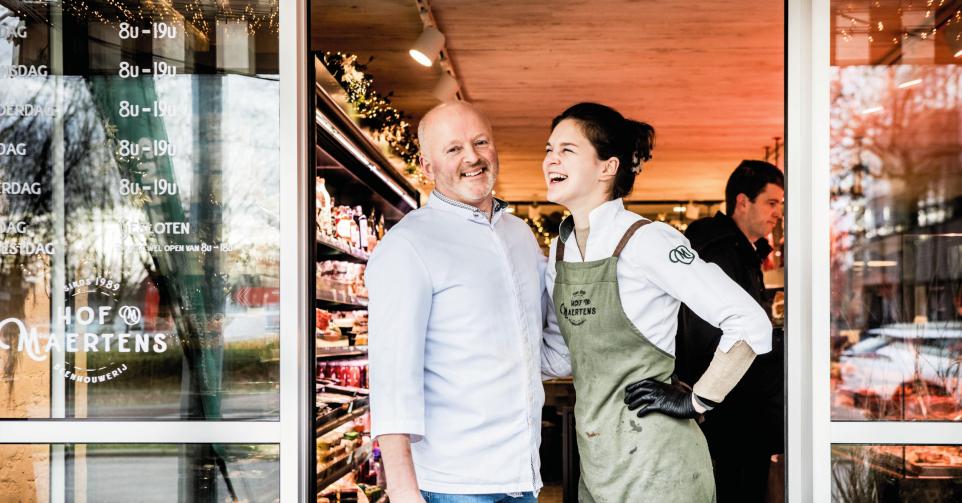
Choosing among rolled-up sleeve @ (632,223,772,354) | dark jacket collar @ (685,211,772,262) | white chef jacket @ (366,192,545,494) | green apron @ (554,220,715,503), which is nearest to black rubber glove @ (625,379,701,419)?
green apron @ (554,220,715,503)

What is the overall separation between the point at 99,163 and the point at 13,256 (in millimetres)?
412

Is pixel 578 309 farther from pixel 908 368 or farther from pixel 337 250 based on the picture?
pixel 337 250

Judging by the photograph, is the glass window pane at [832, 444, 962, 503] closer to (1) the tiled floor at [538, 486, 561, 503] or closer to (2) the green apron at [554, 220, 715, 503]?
(2) the green apron at [554, 220, 715, 503]

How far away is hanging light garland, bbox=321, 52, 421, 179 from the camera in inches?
199

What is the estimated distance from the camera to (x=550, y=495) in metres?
6.41

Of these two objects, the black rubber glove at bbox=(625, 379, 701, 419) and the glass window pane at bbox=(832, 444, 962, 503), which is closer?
the black rubber glove at bbox=(625, 379, 701, 419)

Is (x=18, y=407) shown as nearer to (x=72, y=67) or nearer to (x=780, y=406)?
(x=72, y=67)

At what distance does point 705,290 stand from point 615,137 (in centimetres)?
55

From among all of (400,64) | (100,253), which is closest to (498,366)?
(100,253)

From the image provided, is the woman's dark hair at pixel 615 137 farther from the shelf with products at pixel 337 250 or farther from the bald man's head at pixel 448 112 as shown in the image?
the shelf with products at pixel 337 250

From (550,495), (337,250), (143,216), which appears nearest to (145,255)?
(143,216)

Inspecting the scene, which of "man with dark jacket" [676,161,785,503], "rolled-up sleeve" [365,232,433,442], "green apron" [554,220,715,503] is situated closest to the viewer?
"rolled-up sleeve" [365,232,433,442]

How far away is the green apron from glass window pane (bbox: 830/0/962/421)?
592mm

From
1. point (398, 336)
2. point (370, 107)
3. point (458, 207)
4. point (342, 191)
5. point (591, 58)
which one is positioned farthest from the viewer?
point (591, 58)
